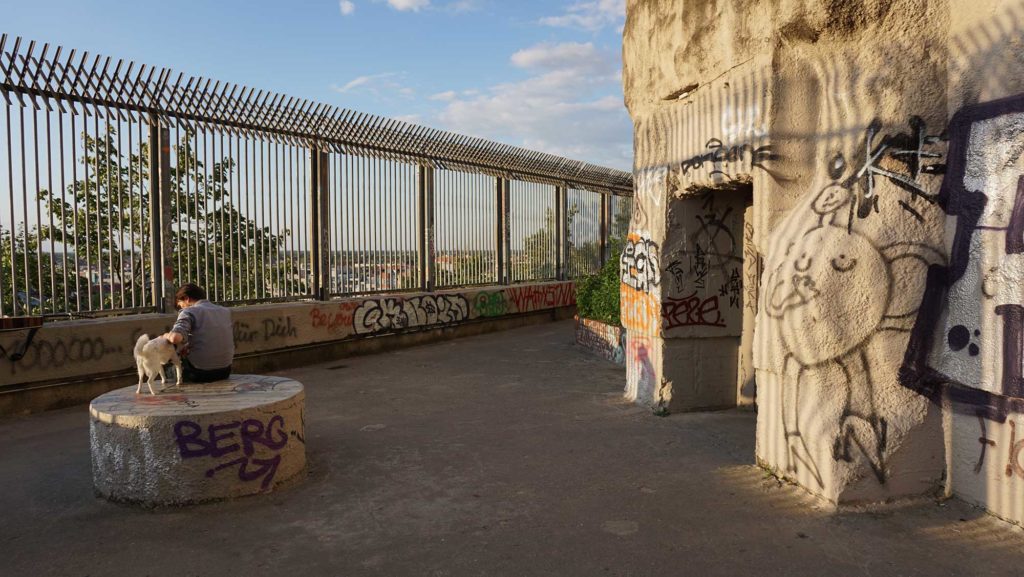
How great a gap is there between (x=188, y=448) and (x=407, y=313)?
7.24m

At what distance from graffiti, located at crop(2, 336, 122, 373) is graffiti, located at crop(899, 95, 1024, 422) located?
763 cm

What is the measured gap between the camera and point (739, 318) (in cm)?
686

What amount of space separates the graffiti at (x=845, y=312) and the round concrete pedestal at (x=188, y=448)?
11.8 ft

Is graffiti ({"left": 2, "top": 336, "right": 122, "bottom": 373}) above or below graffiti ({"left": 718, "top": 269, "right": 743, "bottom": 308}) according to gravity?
below

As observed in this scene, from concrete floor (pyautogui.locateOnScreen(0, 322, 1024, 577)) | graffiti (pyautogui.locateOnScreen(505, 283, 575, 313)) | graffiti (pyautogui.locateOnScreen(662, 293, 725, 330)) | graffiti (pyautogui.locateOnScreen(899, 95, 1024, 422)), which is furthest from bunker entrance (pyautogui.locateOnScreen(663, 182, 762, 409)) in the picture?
graffiti (pyautogui.locateOnScreen(505, 283, 575, 313))

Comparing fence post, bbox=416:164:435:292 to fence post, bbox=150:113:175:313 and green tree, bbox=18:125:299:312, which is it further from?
fence post, bbox=150:113:175:313

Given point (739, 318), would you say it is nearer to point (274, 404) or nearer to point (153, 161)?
point (274, 404)

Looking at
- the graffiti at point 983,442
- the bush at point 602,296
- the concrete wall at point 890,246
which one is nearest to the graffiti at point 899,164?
the concrete wall at point 890,246

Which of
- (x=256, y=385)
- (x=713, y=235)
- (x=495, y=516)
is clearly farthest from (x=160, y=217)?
(x=713, y=235)

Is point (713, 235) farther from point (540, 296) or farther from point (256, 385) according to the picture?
point (540, 296)

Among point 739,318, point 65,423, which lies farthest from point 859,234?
point 65,423

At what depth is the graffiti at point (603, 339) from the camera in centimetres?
980

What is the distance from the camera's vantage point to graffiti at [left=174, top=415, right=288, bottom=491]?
4.19 meters

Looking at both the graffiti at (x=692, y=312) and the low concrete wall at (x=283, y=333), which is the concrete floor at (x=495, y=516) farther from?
the graffiti at (x=692, y=312)
